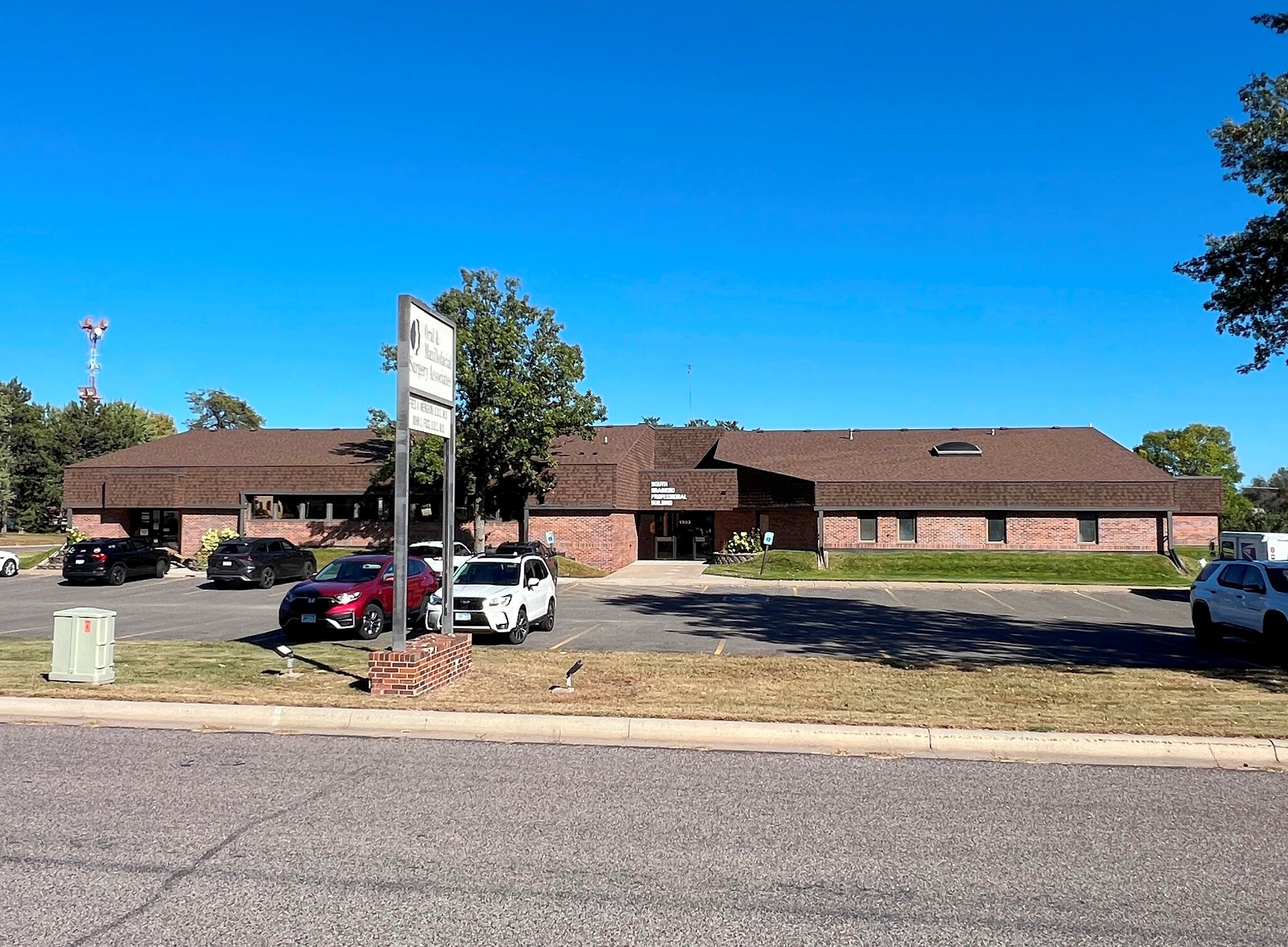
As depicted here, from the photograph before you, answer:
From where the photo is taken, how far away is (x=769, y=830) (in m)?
6.14

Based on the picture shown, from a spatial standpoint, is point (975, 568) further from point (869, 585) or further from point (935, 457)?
point (935, 457)

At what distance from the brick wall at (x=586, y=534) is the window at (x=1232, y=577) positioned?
25.3m

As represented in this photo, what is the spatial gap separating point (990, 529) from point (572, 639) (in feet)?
95.8

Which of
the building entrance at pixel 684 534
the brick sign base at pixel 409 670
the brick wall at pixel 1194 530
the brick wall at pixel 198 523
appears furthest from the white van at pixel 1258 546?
the brick wall at pixel 198 523

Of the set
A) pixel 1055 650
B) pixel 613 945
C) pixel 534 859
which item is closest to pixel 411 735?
pixel 534 859

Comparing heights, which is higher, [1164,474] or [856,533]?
[1164,474]

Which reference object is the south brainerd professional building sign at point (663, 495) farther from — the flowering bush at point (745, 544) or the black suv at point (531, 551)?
the black suv at point (531, 551)

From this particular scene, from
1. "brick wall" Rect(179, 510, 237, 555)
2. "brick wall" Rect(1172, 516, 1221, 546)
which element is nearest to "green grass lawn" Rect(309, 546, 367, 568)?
"brick wall" Rect(179, 510, 237, 555)

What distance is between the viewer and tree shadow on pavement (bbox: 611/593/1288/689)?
14.0 m

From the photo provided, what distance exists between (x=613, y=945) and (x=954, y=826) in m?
2.88

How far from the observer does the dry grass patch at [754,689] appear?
9.32 m

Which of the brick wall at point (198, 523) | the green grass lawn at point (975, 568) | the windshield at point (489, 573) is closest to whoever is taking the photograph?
the windshield at point (489, 573)

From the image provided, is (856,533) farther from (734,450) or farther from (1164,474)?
(1164,474)

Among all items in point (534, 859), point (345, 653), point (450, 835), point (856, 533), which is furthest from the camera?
point (856, 533)
